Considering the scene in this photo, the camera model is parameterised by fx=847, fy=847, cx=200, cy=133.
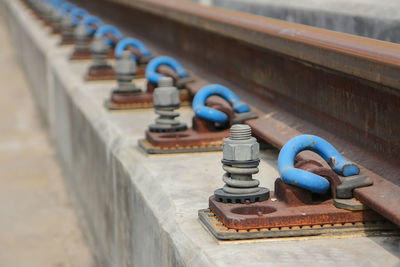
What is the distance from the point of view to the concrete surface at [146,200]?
245cm

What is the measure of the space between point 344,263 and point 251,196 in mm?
512

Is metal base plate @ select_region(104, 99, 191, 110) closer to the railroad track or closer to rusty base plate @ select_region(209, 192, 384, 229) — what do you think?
the railroad track

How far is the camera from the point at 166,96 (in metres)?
3.99

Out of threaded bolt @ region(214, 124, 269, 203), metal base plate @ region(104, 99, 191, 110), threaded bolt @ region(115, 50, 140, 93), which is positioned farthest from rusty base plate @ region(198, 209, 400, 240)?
threaded bolt @ region(115, 50, 140, 93)

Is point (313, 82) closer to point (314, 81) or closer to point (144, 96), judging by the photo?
point (314, 81)

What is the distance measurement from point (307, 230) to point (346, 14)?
2.00 meters

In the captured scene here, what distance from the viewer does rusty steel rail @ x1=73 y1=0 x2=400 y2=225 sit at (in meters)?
2.79

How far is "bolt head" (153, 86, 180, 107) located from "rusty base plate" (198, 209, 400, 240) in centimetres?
135

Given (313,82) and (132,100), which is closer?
(313,82)

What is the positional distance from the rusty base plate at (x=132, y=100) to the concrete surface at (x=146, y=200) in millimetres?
66

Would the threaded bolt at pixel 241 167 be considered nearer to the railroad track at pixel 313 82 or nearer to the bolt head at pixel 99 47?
the railroad track at pixel 313 82

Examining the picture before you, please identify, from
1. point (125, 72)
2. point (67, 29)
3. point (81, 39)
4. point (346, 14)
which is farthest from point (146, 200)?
point (67, 29)

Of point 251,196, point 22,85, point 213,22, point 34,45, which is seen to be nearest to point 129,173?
point 251,196

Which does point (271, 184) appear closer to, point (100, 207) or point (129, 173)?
point (129, 173)
